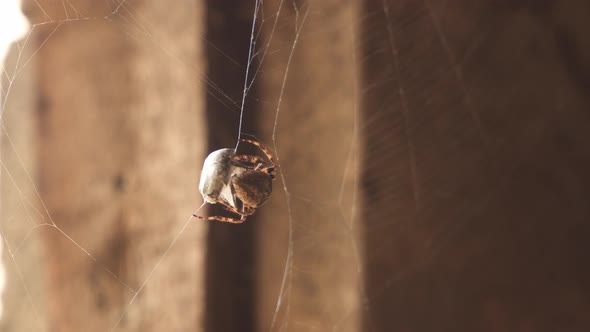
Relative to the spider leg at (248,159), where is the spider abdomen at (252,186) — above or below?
below

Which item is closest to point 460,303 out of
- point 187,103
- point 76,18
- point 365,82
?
point 365,82

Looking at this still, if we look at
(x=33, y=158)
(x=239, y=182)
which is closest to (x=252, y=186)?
(x=239, y=182)

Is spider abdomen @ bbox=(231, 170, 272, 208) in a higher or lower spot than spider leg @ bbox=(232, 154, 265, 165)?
lower

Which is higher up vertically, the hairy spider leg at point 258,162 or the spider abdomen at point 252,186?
the hairy spider leg at point 258,162

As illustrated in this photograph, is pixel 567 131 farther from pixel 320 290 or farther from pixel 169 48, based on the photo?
pixel 169 48
